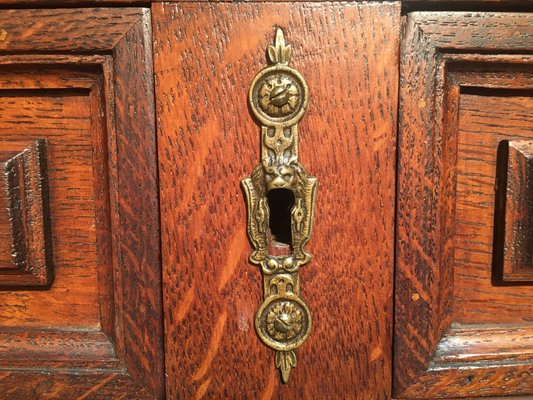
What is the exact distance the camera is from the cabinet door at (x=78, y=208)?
44 centimetres

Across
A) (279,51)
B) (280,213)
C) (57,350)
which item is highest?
(279,51)

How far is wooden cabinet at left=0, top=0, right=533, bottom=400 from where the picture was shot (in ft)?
1.42

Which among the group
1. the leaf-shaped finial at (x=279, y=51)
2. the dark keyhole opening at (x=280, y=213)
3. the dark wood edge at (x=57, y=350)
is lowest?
the dark wood edge at (x=57, y=350)

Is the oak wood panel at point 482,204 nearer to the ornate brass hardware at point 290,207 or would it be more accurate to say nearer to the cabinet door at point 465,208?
the cabinet door at point 465,208

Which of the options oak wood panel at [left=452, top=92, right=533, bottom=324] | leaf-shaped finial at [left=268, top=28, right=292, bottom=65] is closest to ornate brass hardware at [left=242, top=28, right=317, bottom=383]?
leaf-shaped finial at [left=268, top=28, right=292, bottom=65]

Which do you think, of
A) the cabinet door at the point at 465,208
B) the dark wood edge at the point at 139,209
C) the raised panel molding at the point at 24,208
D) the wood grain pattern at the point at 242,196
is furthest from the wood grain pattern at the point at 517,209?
the raised panel molding at the point at 24,208

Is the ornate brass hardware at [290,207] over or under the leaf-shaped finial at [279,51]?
under

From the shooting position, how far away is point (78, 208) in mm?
470

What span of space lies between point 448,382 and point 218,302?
235mm

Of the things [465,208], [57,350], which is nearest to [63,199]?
[57,350]

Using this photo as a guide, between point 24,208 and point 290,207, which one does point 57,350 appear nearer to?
point 24,208

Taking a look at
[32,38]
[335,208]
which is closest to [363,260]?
[335,208]

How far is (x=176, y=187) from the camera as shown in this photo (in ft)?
1.44

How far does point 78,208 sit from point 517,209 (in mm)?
412
